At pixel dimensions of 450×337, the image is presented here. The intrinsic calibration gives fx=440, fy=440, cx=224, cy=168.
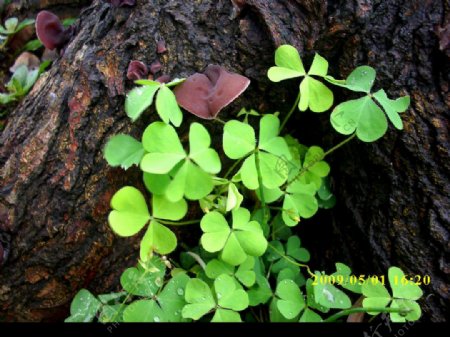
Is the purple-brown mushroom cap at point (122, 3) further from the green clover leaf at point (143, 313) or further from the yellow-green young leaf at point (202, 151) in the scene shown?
the green clover leaf at point (143, 313)

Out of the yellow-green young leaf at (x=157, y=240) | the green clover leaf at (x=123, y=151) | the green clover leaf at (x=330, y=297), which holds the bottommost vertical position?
the green clover leaf at (x=330, y=297)

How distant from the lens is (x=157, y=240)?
1.13 m

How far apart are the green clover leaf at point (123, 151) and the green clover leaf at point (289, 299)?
1.80 feet

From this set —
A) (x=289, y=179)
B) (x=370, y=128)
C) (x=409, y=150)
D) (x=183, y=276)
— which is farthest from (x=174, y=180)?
(x=409, y=150)

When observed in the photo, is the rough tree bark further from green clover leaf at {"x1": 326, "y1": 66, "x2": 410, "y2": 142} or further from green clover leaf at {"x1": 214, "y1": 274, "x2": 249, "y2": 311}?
green clover leaf at {"x1": 214, "y1": 274, "x2": 249, "y2": 311}

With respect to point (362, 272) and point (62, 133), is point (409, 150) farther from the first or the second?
point (62, 133)

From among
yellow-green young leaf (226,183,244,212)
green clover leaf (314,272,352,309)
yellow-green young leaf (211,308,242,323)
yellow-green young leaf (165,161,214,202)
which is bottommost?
green clover leaf (314,272,352,309)

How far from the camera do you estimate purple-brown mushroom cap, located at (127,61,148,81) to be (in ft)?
3.84

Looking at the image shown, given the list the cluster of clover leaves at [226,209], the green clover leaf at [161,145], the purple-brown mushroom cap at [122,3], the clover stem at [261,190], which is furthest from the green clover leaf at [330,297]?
the purple-brown mushroom cap at [122,3]

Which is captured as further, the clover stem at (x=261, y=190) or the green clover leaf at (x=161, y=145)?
the clover stem at (x=261, y=190)

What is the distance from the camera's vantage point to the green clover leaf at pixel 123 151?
110 cm

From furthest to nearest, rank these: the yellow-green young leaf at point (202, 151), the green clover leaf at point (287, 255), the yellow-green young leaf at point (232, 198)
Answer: the green clover leaf at point (287, 255) < the yellow-green young leaf at point (232, 198) < the yellow-green young leaf at point (202, 151)

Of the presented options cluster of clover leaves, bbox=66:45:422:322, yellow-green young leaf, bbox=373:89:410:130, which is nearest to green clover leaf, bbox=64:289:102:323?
cluster of clover leaves, bbox=66:45:422:322

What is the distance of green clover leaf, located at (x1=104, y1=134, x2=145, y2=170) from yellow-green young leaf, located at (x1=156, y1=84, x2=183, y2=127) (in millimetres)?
111
